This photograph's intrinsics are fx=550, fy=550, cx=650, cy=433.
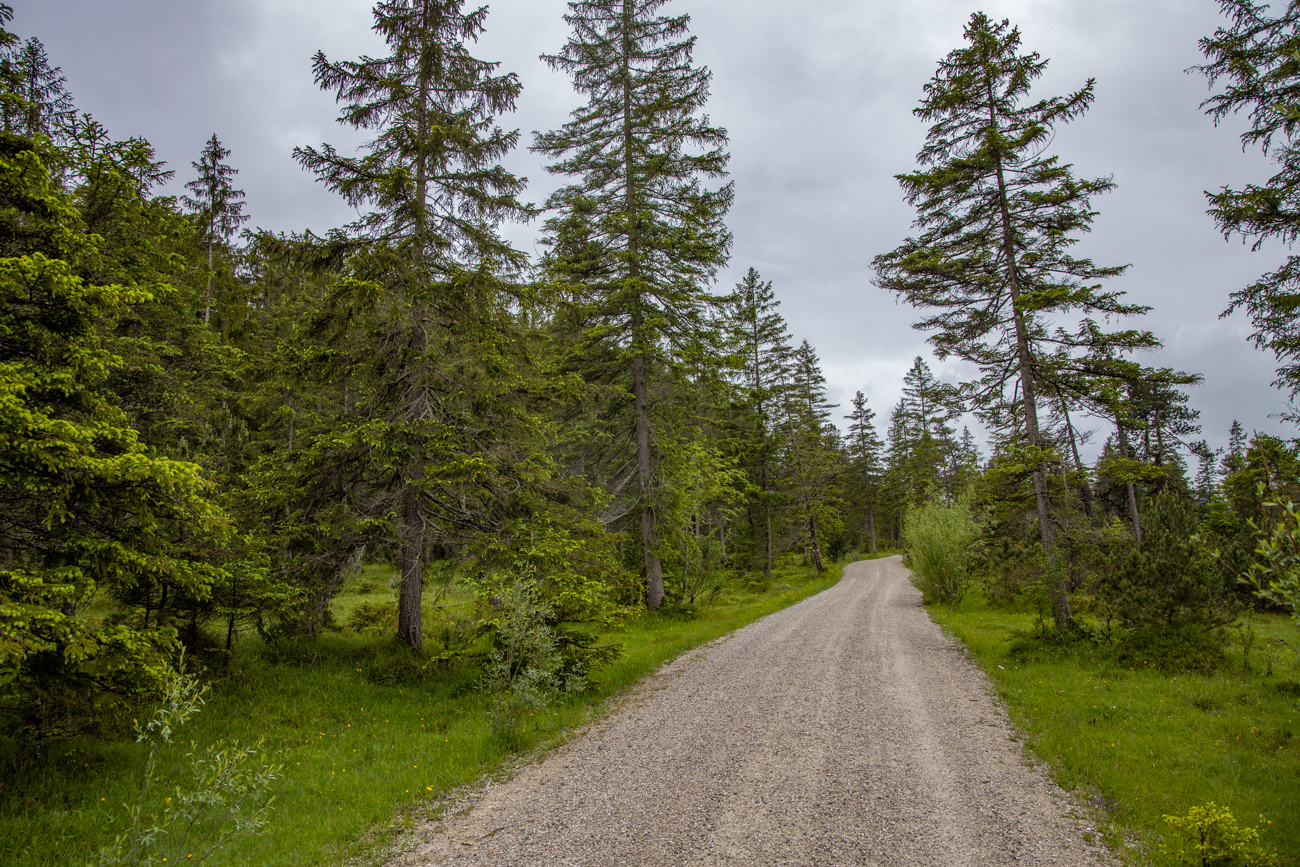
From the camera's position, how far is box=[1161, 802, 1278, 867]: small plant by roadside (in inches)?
168

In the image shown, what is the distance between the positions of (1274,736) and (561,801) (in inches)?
360

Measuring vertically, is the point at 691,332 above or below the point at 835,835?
above

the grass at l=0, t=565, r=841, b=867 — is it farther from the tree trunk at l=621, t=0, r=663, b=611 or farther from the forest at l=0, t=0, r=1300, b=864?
the tree trunk at l=621, t=0, r=663, b=611

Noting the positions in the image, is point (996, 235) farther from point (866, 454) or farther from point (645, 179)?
point (866, 454)

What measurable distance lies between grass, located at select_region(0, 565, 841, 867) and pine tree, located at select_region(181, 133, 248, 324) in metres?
17.9

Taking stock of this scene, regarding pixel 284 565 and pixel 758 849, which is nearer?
pixel 758 849

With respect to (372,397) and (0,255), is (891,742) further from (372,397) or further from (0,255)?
(0,255)

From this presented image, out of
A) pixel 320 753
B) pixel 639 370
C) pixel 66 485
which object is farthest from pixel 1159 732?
pixel 639 370

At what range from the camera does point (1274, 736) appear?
7152mm

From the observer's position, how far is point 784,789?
592cm

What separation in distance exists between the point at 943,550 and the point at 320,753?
18427mm

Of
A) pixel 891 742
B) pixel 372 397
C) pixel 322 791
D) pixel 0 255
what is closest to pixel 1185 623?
pixel 891 742

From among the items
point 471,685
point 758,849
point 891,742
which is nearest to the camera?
point 758,849

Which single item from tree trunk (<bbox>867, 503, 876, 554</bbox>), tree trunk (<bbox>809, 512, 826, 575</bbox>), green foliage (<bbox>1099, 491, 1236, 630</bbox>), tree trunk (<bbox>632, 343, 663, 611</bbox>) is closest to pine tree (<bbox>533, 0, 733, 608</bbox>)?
tree trunk (<bbox>632, 343, 663, 611</bbox>)
